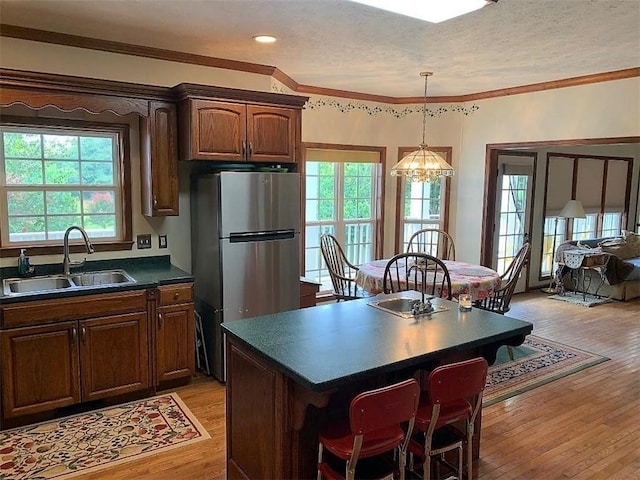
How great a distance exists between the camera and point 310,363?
1.99 metres

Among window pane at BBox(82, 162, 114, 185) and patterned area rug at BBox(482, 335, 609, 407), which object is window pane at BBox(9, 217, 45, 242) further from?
patterned area rug at BBox(482, 335, 609, 407)

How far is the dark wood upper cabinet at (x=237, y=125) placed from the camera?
3.67m

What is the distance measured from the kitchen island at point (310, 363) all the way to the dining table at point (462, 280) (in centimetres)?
141

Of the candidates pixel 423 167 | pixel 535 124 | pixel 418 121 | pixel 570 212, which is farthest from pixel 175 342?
pixel 570 212

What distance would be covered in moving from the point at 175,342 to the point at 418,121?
160 inches

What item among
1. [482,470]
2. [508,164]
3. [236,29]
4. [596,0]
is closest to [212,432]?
[482,470]

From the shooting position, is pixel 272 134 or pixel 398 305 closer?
pixel 398 305

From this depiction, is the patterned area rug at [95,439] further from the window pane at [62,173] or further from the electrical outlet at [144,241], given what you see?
the window pane at [62,173]

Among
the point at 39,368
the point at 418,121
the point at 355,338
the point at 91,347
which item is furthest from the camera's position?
the point at 418,121

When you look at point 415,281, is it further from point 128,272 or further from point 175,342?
point 128,272

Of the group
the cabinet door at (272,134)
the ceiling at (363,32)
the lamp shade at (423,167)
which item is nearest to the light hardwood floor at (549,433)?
the cabinet door at (272,134)

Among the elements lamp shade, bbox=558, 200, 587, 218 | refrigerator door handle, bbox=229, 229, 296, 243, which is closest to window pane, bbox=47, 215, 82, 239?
refrigerator door handle, bbox=229, 229, 296, 243

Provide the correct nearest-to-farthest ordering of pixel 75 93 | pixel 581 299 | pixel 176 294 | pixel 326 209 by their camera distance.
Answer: pixel 75 93 < pixel 176 294 < pixel 326 209 < pixel 581 299

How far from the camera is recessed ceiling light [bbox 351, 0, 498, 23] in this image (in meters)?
2.48
